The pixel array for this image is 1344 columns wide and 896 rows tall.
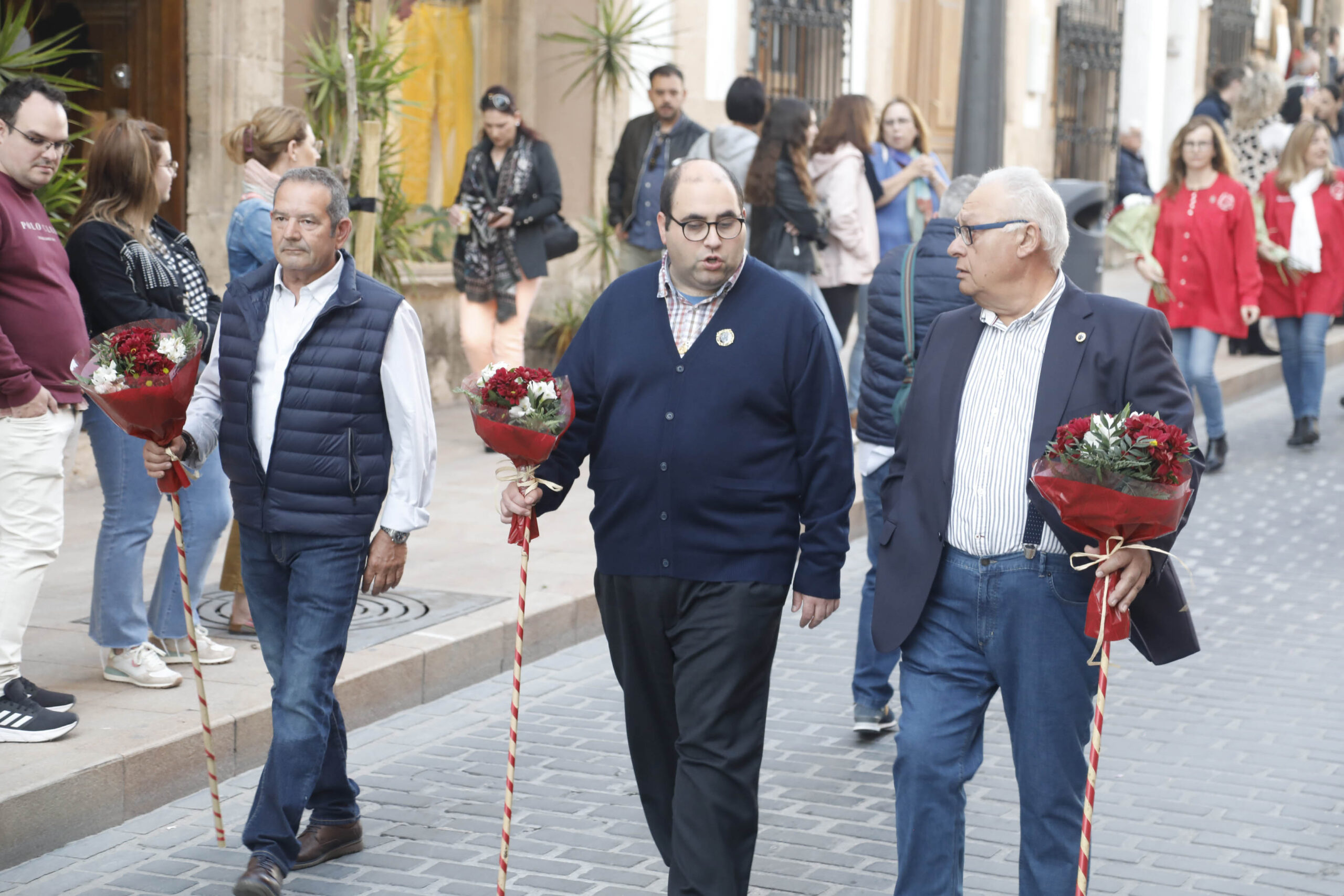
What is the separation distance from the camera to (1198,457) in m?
3.77

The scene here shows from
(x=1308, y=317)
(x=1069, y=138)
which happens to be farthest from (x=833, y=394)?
(x=1069, y=138)

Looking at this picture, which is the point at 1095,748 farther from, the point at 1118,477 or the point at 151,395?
the point at 151,395

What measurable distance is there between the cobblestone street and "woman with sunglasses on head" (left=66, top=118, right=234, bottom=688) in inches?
27.3

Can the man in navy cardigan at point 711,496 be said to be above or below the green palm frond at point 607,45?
below

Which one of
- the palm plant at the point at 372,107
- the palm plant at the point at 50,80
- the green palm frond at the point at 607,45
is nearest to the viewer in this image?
the palm plant at the point at 50,80

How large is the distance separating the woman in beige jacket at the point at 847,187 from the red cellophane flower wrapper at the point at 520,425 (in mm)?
6741

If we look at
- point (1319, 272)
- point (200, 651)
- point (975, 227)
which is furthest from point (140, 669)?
point (1319, 272)

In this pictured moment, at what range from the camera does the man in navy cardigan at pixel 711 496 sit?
13.5 feet

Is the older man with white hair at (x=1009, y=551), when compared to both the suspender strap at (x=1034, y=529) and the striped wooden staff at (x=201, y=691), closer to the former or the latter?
the suspender strap at (x=1034, y=529)

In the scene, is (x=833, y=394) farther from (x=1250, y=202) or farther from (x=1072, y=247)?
(x=1072, y=247)

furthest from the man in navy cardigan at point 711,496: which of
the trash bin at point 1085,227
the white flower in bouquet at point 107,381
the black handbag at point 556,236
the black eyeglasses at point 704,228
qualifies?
the trash bin at point 1085,227

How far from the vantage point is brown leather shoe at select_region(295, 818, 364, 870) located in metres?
4.85

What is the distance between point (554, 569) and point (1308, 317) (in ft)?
21.9

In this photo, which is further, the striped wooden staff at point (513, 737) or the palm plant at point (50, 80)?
the palm plant at point (50, 80)
